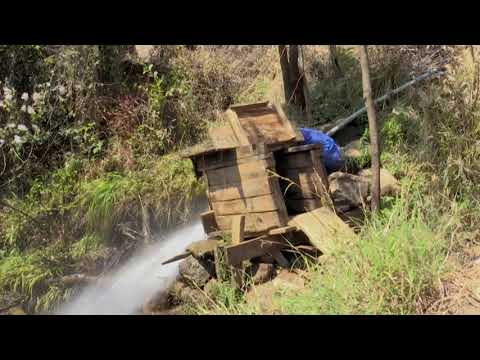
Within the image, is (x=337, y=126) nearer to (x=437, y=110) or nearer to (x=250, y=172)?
(x=437, y=110)

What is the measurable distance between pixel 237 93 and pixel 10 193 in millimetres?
4548

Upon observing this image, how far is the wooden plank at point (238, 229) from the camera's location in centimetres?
430

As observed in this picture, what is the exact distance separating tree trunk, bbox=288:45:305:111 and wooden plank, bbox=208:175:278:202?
334 centimetres

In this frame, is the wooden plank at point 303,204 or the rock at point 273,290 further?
the wooden plank at point 303,204

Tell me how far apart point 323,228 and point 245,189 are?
0.84 metres

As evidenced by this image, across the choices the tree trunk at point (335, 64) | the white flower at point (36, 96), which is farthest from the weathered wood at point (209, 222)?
the white flower at point (36, 96)

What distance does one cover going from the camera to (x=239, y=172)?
441 centimetres

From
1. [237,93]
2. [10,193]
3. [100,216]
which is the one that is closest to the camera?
[100,216]

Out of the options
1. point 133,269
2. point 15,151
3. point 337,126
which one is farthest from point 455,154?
point 15,151

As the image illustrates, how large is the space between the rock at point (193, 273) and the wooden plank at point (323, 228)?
1.07 m

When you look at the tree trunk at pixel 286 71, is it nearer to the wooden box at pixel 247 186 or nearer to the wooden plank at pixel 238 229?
the wooden box at pixel 247 186

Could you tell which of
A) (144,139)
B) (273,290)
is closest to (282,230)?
(273,290)

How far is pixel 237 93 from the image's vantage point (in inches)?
348

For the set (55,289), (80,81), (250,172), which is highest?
(80,81)
